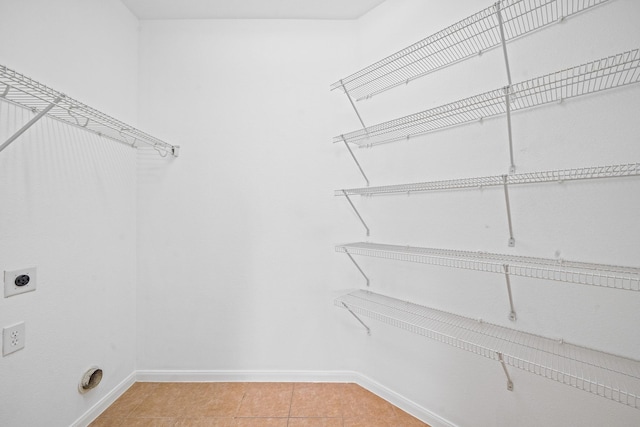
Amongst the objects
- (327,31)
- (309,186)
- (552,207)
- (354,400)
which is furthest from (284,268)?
(327,31)

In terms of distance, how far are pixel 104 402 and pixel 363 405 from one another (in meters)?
1.51

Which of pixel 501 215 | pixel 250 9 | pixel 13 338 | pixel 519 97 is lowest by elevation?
pixel 13 338

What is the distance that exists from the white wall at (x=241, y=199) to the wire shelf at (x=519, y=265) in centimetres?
40

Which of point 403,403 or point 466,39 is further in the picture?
point 403,403

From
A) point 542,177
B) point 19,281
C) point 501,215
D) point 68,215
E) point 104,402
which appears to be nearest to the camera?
point 542,177

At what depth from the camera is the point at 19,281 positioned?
1138 mm

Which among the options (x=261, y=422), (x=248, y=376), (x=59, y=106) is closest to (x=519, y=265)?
(x=261, y=422)

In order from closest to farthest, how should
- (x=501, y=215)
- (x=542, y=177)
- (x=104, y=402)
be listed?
(x=542, y=177), (x=501, y=215), (x=104, y=402)

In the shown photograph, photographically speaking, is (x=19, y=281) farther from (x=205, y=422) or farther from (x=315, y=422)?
(x=315, y=422)

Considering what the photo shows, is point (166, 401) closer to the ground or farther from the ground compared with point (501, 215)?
closer to the ground

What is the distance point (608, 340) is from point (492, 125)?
943 mm

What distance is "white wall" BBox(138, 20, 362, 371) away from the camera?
6.13 feet

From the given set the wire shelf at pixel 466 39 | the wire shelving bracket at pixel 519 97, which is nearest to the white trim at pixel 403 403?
the wire shelving bracket at pixel 519 97

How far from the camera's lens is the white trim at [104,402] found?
1439 millimetres
